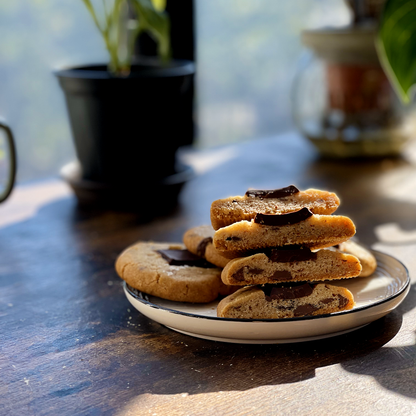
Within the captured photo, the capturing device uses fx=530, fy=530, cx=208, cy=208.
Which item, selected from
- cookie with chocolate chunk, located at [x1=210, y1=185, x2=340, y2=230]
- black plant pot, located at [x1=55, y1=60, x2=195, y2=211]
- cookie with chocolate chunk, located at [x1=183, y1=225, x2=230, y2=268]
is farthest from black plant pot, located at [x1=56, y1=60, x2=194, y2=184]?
cookie with chocolate chunk, located at [x1=210, y1=185, x2=340, y2=230]

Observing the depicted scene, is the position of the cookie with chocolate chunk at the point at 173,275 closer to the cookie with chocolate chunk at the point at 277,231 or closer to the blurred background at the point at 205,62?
the cookie with chocolate chunk at the point at 277,231

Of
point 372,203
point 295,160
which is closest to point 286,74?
point 295,160

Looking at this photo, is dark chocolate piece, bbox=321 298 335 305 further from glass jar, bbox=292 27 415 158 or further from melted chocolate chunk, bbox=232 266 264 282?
glass jar, bbox=292 27 415 158

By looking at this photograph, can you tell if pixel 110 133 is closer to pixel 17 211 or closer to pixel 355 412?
pixel 17 211

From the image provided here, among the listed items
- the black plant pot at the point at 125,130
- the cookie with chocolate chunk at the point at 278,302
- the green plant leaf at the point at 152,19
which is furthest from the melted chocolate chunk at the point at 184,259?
the green plant leaf at the point at 152,19

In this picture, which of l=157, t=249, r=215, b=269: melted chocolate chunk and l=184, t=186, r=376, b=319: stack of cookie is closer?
l=184, t=186, r=376, b=319: stack of cookie

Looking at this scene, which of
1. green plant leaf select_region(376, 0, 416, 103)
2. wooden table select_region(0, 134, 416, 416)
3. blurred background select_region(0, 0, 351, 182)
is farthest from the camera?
blurred background select_region(0, 0, 351, 182)
